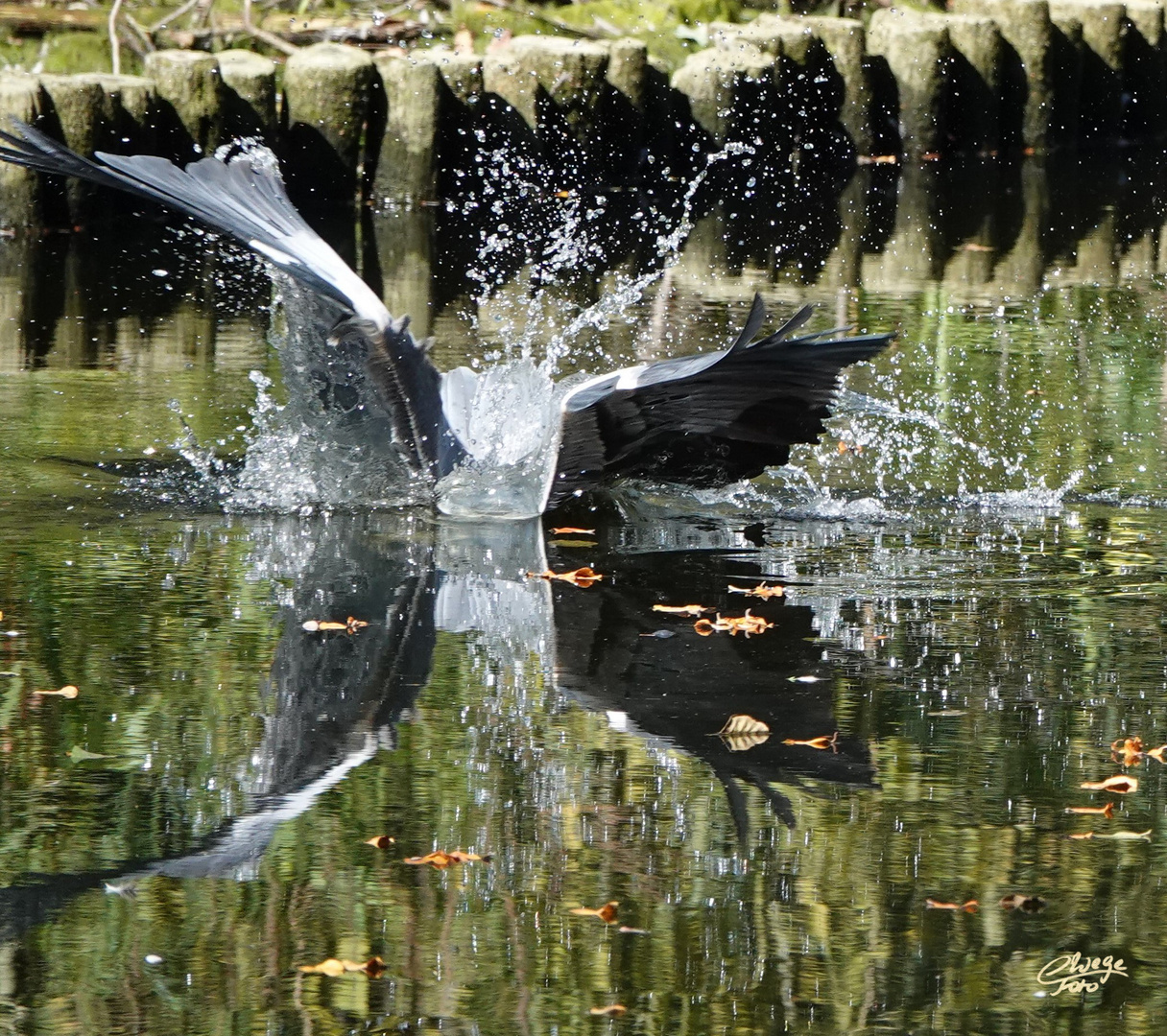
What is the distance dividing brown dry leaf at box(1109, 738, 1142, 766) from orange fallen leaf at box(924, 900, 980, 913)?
0.83 meters

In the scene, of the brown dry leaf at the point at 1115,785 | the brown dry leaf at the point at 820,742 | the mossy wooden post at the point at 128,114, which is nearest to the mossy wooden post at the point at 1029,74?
the mossy wooden post at the point at 128,114

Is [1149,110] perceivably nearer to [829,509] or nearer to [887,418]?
[887,418]

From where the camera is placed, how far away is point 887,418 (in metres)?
7.79

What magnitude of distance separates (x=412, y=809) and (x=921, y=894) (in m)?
1.03

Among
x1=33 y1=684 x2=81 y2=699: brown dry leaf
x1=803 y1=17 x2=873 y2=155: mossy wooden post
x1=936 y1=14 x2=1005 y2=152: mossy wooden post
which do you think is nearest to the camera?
x1=33 y1=684 x2=81 y2=699: brown dry leaf

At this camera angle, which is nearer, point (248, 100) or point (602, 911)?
point (602, 911)

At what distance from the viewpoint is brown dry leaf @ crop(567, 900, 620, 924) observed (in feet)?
12.0

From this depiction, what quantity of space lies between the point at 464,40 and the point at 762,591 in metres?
11.8

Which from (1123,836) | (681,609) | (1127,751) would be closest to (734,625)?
(681,609)

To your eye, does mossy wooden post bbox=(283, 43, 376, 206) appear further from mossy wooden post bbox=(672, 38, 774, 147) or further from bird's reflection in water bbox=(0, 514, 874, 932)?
bird's reflection in water bbox=(0, 514, 874, 932)

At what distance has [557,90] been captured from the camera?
14398mm

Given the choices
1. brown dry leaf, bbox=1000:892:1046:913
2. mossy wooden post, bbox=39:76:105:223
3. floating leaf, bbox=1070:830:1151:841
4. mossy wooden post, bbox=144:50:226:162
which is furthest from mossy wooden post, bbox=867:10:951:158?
brown dry leaf, bbox=1000:892:1046:913

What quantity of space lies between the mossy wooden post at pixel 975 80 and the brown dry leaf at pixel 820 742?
494 inches

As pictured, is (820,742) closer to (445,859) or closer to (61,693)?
(445,859)
